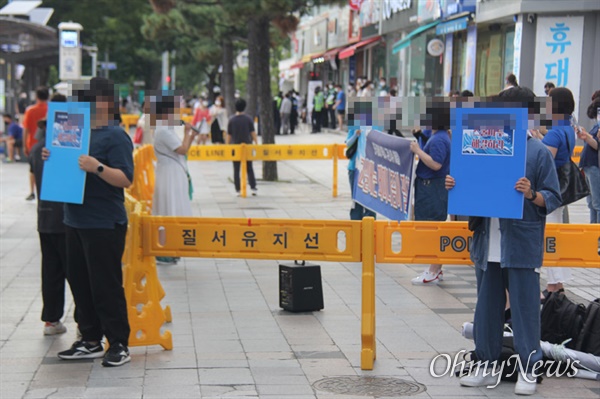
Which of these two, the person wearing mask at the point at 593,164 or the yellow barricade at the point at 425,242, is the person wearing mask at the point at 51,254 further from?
the person wearing mask at the point at 593,164

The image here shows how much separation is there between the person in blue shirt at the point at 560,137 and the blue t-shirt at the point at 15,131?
20306 millimetres

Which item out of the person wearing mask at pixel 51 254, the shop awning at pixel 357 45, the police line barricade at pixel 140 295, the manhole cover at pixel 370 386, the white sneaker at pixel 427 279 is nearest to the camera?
the manhole cover at pixel 370 386

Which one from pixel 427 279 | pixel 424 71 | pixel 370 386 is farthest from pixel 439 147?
pixel 424 71

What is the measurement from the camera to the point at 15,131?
88.7 feet

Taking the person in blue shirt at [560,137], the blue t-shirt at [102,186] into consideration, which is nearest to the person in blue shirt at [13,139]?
the person in blue shirt at [560,137]

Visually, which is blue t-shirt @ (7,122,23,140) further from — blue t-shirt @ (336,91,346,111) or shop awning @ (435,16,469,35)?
blue t-shirt @ (336,91,346,111)

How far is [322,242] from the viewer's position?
22.8ft

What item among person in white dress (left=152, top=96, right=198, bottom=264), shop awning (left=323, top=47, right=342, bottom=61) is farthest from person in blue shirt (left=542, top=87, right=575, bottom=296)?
shop awning (left=323, top=47, right=342, bottom=61)

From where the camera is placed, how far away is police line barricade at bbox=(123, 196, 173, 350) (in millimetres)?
7211

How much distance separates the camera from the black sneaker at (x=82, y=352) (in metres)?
7.06

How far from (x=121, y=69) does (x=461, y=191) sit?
66204mm

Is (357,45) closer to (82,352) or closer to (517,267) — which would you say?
(82,352)

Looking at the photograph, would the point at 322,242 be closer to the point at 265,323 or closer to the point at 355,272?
the point at 265,323

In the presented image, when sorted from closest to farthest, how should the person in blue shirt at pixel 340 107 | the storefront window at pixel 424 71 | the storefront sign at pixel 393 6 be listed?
the storefront window at pixel 424 71 → the storefront sign at pixel 393 6 → the person in blue shirt at pixel 340 107
